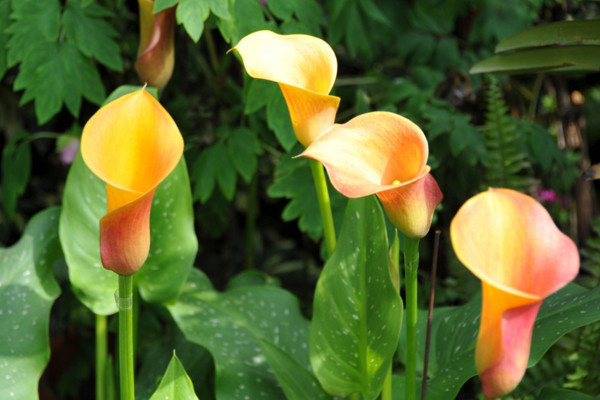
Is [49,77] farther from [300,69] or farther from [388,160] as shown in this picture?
[388,160]

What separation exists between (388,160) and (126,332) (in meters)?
0.28

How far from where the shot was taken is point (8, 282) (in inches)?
32.2

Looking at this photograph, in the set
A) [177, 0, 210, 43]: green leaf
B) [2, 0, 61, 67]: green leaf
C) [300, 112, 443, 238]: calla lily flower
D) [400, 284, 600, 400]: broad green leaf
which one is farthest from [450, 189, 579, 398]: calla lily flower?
[2, 0, 61, 67]: green leaf

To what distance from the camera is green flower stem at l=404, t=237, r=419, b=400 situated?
57 cm

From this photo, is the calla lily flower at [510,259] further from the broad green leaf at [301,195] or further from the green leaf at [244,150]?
the green leaf at [244,150]

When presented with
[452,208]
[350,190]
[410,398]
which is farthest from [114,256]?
[452,208]

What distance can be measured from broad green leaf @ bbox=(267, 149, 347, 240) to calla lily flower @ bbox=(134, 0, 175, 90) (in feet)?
0.68

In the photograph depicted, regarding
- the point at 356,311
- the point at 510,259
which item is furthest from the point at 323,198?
the point at 510,259

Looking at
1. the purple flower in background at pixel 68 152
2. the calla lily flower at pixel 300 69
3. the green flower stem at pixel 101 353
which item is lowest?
the green flower stem at pixel 101 353

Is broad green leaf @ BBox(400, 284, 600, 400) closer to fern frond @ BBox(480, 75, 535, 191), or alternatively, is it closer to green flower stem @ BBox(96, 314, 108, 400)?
fern frond @ BBox(480, 75, 535, 191)

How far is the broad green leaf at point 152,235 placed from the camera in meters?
0.79

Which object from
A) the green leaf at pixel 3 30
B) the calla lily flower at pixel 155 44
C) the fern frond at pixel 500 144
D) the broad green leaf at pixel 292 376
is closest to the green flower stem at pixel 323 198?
the broad green leaf at pixel 292 376

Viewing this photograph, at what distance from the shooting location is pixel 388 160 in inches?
20.8

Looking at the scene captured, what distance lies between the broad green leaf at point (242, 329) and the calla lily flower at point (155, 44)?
0.29 meters
